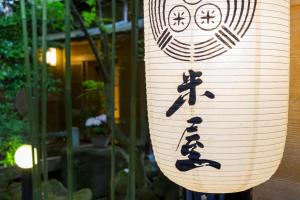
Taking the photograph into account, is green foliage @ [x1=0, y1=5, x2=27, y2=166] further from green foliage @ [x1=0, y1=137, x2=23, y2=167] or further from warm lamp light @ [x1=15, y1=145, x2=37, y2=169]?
warm lamp light @ [x1=15, y1=145, x2=37, y2=169]

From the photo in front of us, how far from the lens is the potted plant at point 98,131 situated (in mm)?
6340

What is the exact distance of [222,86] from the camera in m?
1.26

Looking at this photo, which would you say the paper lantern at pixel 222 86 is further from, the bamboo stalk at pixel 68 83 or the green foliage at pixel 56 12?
the green foliage at pixel 56 12

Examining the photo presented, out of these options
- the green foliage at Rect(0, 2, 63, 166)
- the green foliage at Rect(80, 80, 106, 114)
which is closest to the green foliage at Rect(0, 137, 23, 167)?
the green foliage at Rect(0, 2, 63, 166)

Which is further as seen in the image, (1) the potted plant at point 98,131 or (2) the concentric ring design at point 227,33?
(1) the potted plant at point 98,131

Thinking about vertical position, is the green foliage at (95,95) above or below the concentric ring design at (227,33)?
below

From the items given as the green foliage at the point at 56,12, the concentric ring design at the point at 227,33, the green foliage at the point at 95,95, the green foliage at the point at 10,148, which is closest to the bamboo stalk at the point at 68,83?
the concentric ring design at the point at 227,33

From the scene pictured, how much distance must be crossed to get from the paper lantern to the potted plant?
16.6 feet

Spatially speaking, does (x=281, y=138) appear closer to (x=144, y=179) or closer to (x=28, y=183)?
(x=28, y=183)

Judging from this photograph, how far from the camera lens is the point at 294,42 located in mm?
1793

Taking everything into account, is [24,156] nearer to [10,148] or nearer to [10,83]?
[10,148]

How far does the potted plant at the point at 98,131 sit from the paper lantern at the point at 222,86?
5.05 m

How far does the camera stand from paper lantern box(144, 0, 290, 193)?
4.12 ft

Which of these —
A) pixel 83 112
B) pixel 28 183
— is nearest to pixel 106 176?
pixel 83 112
